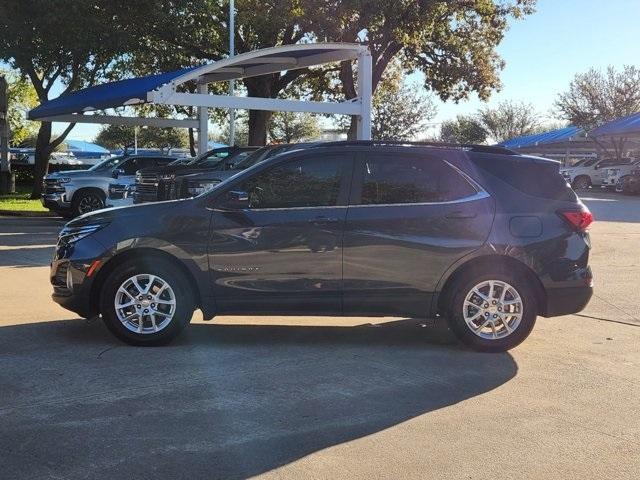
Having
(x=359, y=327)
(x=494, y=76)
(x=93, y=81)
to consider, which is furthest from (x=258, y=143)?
(x=359, y=327)

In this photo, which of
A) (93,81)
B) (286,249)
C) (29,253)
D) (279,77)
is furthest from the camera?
(279,77)

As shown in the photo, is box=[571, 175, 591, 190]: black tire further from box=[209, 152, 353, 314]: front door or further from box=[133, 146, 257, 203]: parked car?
box=[209, 152, 353, 314]: front door

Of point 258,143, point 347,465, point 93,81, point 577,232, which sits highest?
point 93,81

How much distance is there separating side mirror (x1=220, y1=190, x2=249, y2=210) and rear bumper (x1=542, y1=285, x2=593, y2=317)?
2807 millimetres

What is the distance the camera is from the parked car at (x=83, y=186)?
1700cm

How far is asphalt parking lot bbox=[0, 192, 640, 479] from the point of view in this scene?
12.4 feet

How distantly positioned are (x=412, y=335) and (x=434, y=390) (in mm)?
1705

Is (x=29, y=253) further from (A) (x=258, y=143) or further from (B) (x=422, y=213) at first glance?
(A) (x=258, y=143)

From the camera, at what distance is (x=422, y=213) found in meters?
5.94

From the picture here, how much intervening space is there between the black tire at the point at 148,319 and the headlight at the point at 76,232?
40 cm

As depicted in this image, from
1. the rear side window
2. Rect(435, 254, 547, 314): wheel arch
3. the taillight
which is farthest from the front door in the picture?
the taillight

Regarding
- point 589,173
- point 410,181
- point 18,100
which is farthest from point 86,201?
point 18,100

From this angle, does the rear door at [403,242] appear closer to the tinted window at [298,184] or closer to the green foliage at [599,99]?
the tinted window at [298,184]

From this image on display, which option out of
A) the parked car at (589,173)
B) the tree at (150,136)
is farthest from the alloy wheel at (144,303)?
the tree at (150,136)
